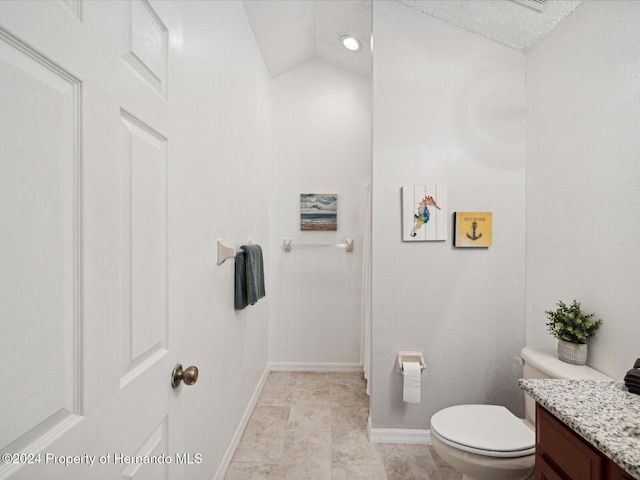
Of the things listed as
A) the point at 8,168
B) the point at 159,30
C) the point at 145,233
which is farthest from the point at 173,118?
the point at 8,168

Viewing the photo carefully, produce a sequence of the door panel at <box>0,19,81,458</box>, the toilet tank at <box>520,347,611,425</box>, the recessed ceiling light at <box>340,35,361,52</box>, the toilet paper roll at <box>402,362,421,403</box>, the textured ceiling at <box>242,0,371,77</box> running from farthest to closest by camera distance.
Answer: the recessed ceiling light at <box>340,35,361,52</box>
the textured ceiling at <box>242,0,371,77</box>
the toilet paper roll at <box>402,362,421,403</box>
the toilet tank at <box>520,347,611,425</box>
the door panel at <box>0,19,81,458</box>

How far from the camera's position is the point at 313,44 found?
107 inches

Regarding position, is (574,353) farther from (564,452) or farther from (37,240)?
(37,240)

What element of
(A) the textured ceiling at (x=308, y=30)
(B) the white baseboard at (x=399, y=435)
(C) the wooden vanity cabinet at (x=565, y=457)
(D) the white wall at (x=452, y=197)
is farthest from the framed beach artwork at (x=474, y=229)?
(A) the textured ceiling at (x=308, y=30)

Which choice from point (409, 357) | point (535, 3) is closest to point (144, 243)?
point (409, 357)

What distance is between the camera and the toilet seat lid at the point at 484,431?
132 centimetres

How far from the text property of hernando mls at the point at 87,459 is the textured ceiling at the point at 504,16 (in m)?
2.49

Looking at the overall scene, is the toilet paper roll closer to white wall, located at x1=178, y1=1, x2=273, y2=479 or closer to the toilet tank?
the toilet tank

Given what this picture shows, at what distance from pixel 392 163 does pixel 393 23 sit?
2.90ft

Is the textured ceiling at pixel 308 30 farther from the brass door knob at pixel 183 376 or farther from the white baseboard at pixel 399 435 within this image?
the white baseboard at pixel 399 435

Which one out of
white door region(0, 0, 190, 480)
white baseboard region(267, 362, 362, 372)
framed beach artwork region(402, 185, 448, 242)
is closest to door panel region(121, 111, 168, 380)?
white door region(0, 0, 190, 480)

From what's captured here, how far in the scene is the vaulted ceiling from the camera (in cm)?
177

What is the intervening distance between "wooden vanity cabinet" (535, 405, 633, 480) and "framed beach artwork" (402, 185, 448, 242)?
1.08 metres

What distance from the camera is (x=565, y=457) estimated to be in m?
0.94
